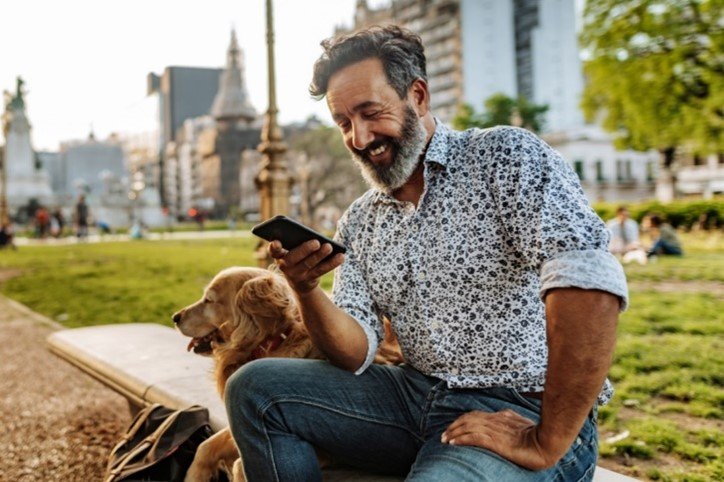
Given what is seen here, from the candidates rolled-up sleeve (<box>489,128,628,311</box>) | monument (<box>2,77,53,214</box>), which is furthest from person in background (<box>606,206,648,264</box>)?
monument (<box>2,77,53,214</box>)

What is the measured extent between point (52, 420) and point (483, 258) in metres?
4.14

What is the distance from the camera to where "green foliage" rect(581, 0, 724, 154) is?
16.8m

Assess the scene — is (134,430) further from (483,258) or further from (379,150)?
(483,258)

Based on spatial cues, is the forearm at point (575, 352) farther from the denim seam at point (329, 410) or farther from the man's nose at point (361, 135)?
the man's nose at point (361, 135)

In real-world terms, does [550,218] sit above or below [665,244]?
above

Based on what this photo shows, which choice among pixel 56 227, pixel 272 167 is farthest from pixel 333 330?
pixel 56 227

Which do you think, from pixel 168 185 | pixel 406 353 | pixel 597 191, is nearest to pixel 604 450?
pixel 406 353

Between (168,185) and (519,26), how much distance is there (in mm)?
85106

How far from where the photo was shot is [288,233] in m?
2.15

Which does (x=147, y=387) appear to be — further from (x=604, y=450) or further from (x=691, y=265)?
(x=691, y=265)

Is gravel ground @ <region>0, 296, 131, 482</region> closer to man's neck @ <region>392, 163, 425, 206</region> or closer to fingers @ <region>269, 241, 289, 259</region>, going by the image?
fingers @ <region>269, 241, 289, 259</region>

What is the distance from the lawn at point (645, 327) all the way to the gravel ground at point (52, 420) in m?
2.50

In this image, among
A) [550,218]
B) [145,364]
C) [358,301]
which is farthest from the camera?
[145,364]

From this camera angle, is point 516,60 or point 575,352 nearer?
point 575,352
